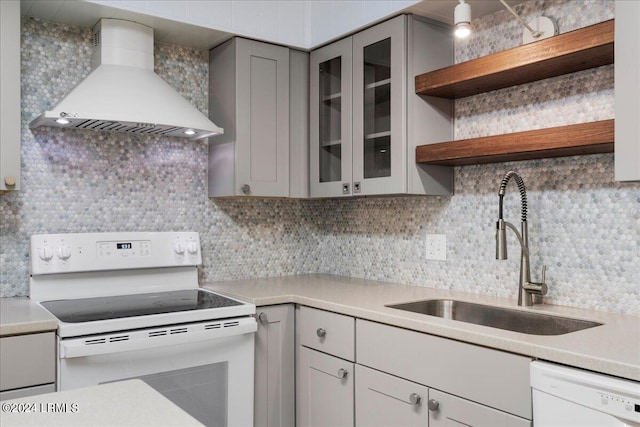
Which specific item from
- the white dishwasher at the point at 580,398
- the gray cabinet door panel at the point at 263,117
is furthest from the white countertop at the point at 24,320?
the white dishwasher at the point at 580,398

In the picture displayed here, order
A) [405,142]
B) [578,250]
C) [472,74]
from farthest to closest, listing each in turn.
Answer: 1. [405,142]
2. [472,74]
3. [578,250]

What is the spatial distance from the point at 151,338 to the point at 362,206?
1.40 meters

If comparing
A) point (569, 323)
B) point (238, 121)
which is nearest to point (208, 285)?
point (238, 121)

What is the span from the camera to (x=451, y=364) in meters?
1.76

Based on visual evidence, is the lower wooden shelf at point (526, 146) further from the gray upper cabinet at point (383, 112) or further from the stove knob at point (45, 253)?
the stove knob at point (45, 253)

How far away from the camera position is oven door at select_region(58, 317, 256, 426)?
6.39 ft

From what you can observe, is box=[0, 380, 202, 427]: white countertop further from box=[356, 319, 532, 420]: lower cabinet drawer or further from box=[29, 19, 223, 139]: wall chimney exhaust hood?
box=[29, 19, 223, 139]: wall chimney exhaust hood

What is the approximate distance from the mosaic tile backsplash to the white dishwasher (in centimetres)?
65

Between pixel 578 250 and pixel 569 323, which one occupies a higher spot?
pixel 578 250

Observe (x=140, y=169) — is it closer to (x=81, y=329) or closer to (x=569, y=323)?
(x=81, y=329)

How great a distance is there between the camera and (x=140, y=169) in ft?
8.90

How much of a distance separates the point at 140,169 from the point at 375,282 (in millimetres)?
1295

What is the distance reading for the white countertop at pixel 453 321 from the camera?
1.43 metres

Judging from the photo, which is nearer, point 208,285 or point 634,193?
point 634,193
